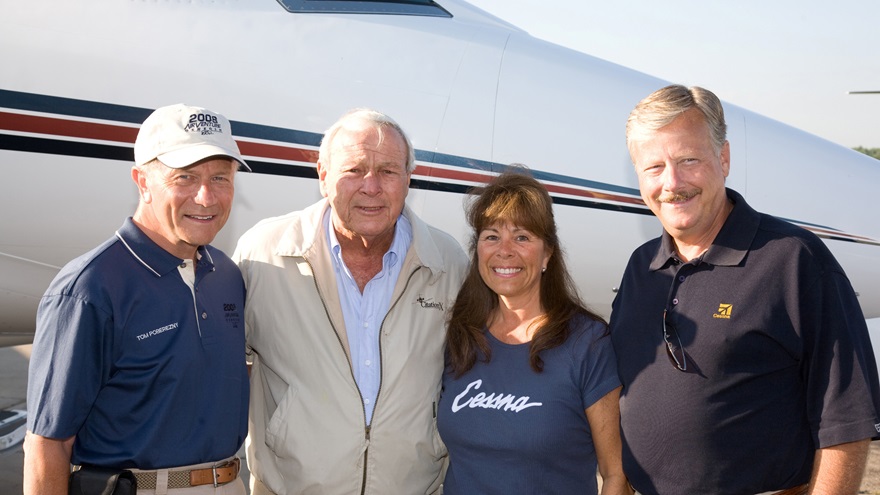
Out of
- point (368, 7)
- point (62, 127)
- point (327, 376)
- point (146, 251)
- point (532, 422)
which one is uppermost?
point (368, 7)

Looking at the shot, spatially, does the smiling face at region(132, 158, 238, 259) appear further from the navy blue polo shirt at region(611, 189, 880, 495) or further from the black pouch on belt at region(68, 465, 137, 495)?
the navy blue polo shirt at region(611, 189, 880, 495)

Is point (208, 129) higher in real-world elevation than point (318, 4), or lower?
lower

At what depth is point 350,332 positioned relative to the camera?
10.4 feet

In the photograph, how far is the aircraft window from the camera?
16.2 ft

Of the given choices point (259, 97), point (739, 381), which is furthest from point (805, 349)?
point (259, 97)

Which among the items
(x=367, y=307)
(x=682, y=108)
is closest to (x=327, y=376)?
(x=367, y=307)

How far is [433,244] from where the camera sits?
3387 millimetres

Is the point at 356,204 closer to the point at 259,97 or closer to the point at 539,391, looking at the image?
the point at 539,391

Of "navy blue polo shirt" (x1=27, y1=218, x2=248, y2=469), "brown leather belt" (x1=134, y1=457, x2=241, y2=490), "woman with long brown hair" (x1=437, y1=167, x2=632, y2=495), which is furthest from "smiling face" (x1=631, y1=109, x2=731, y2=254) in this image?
"brown leather belt" (x1=134, y1=457, x2=241, y2=490)

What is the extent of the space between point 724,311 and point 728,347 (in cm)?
11

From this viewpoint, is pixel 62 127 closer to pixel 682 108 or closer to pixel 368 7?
pixel 368 7

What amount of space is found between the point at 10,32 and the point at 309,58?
5.25ft

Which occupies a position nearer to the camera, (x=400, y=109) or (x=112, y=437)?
(x=112, y=437)

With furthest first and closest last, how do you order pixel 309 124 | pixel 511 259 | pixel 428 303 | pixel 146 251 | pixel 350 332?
pixel 309 124
pixel 428 303
pixel 350 332
pixel 511 259
pixel 146 251
